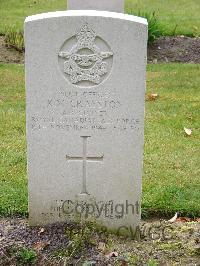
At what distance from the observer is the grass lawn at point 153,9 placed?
12422mm

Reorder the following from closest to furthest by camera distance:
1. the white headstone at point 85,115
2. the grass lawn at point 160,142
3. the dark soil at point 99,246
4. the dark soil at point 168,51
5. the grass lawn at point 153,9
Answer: the white headstone at point 85,115, the dark soil at point 99,246, the grass lawn at point 160,142, the dark soil at point 168,51, the grass lawn at point 153,9

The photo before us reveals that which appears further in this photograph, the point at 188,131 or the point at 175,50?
the point at 175,50

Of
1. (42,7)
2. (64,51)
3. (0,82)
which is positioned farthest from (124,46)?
(42,7)

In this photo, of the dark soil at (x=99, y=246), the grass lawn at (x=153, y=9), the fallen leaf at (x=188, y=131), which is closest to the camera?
the dark soil at (x=99, y=246)

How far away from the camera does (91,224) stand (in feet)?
15.5

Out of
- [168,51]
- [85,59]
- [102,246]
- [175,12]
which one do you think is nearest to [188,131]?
[102,246]

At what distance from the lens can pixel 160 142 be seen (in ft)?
22.6

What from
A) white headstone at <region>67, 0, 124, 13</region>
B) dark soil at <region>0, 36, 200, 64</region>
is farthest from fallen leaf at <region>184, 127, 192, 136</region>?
dark soil at <region>0, 36, 200, 64</region>

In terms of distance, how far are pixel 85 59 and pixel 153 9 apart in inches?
406

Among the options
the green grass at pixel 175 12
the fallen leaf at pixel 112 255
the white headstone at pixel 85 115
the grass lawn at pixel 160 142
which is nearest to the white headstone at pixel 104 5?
the grass lawn at pixel 160 142

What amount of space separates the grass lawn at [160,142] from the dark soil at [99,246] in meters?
0.50

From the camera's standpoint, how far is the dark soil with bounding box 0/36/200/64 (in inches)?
416

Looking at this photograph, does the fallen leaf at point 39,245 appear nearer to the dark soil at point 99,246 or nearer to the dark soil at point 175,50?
the dark soil at point 99,246

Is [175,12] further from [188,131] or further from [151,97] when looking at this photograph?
[188,131]
